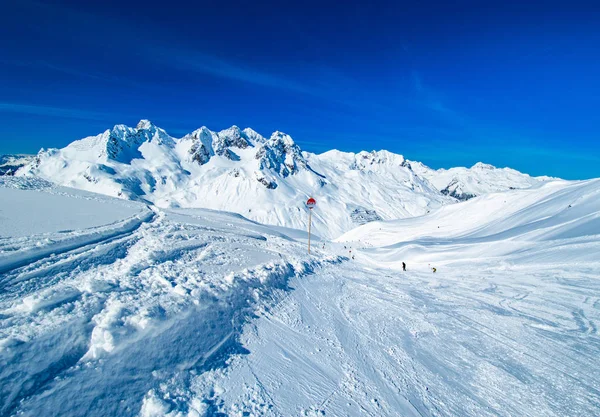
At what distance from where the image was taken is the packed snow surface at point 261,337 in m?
4.41

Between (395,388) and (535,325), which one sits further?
(535,325)

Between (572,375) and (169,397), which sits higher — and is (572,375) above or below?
above

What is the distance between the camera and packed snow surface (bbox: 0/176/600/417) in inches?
173

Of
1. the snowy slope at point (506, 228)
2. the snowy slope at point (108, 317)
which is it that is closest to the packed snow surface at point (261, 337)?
the snowy slope at point (108, 317)

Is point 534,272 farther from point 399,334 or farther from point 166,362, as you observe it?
point 166,362

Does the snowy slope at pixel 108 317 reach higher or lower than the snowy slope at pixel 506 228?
lower

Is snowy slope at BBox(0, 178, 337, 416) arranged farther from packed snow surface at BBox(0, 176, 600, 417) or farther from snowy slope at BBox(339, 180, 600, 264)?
snowy slope at BBox(339, 180, 600, 264)

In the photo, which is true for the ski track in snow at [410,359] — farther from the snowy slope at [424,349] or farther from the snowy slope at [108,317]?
the snowy slope at [108,317]

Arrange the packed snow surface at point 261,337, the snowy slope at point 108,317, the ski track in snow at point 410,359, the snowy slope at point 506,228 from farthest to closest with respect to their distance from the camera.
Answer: the snowy slope at point 506,228 → the ski track in snow at point 410,359 → the packed snow surface at point 261,337 → the snowy slope at point 108,317

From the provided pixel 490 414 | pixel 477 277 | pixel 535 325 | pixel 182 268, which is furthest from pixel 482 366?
pixel 477 277

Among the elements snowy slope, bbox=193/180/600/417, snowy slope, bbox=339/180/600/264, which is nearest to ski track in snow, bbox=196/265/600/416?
snowy slope, bbox=193/180/600/417

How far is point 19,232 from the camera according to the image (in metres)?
12.0

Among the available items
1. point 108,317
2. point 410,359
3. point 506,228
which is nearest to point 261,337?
point 108,317

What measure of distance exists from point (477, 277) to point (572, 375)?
11098 millimetres
